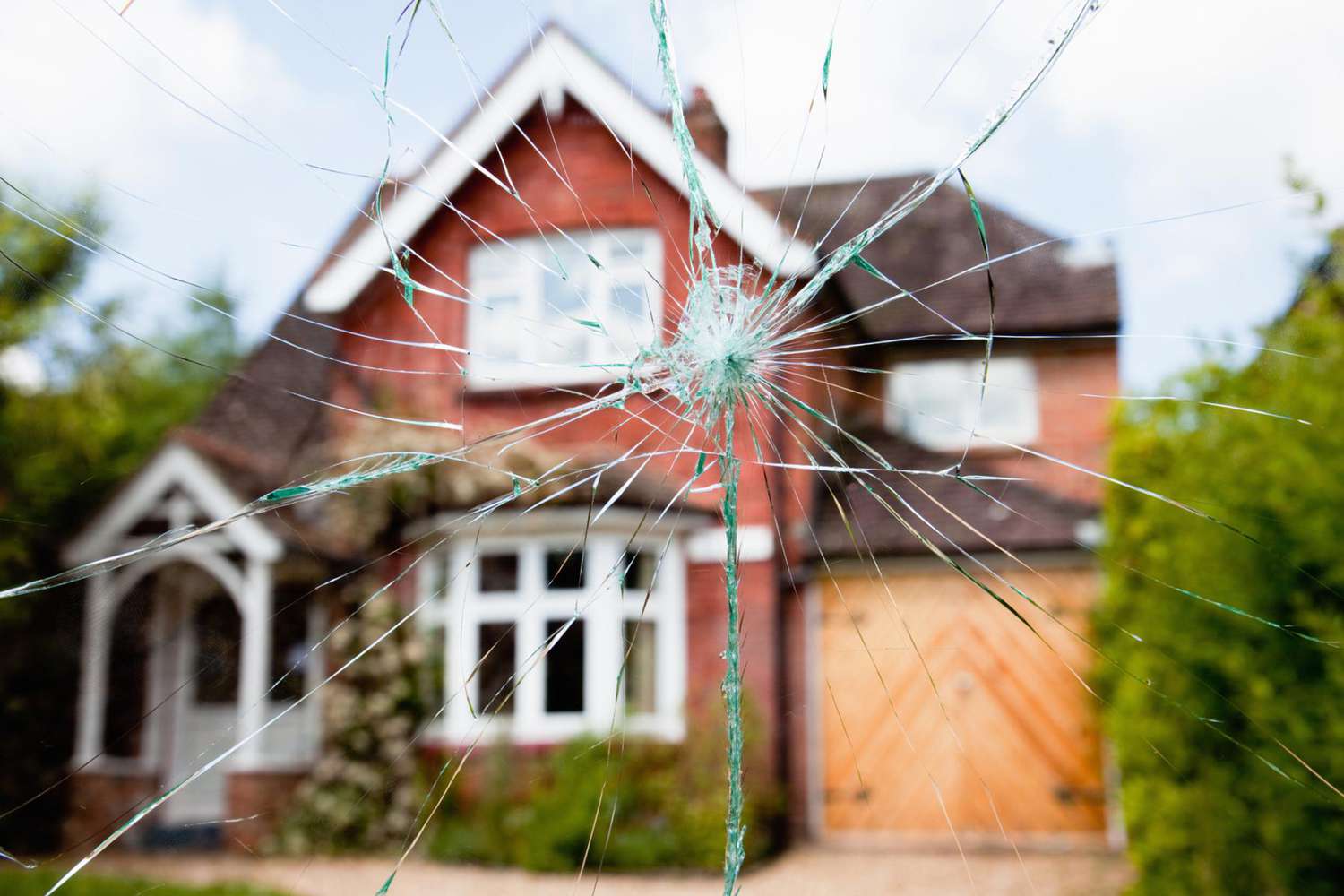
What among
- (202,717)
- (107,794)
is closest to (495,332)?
(107,794)

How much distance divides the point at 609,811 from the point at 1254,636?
4.49 meters

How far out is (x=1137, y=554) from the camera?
22.0 feet

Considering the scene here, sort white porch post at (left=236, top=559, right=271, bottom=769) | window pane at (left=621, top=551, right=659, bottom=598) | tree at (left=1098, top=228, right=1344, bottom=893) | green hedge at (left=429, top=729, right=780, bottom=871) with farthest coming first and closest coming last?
white porch post at (left=236, top=559, right=271, bottom=769) < window pane at (left=621, top=551, right=659, bottom=598) < green hedge at (left=429, top=729, right=780, bottom=871) < tree at (left=1098, top=228, right=1344, bottom=893)

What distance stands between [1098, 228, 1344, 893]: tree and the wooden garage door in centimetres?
298

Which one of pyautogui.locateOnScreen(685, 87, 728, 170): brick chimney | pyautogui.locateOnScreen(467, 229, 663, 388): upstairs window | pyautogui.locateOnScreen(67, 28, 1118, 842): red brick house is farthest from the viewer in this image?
pyautogui.locateOnScreen(67, 28, 1118, 842): red brick house

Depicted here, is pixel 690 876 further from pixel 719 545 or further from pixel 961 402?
pixel 961 402

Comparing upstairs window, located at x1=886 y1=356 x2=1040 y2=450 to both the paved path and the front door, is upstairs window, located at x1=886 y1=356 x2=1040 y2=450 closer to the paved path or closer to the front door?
the paved path

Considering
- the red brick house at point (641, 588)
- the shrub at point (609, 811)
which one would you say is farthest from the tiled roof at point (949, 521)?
the shrub at point (609, 811)

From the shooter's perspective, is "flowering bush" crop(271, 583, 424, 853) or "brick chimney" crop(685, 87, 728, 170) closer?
"brick chimney" crop(685, 87, 728, 170)

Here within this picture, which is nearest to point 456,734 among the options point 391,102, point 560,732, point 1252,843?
point 560,732

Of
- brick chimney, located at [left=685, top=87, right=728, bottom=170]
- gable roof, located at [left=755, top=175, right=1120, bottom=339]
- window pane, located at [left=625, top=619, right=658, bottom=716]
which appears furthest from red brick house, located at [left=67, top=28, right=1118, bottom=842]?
brick chimney, located at [left=685, top=87, right=728, bottom=170]

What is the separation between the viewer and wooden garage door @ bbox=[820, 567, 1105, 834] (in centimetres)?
795

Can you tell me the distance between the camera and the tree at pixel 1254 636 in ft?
11.2

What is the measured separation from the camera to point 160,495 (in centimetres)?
878
